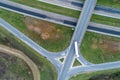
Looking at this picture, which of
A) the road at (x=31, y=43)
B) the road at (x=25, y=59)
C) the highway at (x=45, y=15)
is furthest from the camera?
the road at (x=25, y=59)

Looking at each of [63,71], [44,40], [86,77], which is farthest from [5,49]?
[86,77]

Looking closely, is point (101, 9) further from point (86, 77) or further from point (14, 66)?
point (14, 66)

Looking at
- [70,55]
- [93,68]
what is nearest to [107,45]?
[93,68]

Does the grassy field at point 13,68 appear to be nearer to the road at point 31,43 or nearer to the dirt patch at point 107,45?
the road at point 31,43

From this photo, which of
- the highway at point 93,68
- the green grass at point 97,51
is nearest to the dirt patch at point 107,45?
the green grass at point 97,51

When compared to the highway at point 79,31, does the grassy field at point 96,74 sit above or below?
below

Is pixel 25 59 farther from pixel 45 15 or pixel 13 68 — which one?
pixel 45 15

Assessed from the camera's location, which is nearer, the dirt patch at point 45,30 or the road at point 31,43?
the dirt patch at point 45,30

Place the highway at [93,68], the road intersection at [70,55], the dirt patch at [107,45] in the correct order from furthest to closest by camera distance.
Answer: the highway at [93,68]
the dirt patch at [107,45]
the road intersection at [70,55]
